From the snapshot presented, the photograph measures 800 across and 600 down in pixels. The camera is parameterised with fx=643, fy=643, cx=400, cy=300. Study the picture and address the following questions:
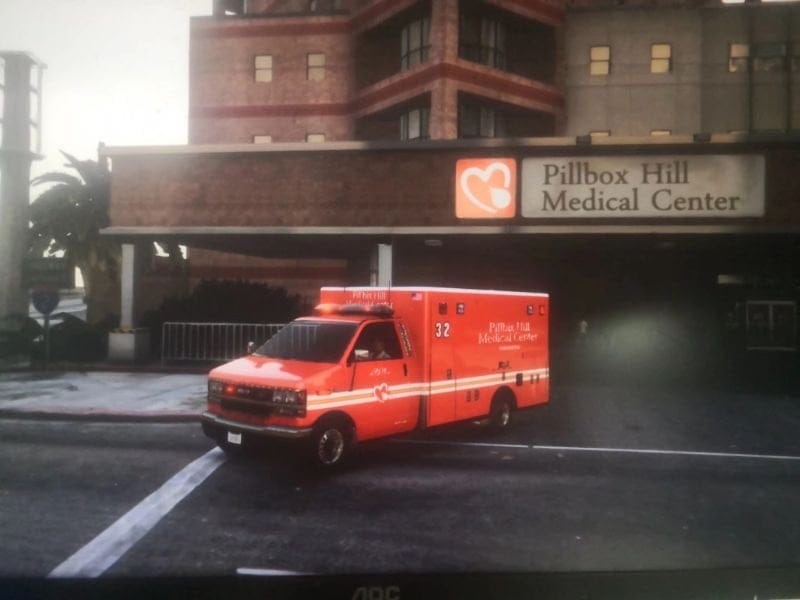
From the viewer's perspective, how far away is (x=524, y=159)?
16.6 m

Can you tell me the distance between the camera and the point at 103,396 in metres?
13.6

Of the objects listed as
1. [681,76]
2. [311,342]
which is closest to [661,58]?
[681,76]

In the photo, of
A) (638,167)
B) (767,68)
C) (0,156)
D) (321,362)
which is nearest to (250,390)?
(321,362)

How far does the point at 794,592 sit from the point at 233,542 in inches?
172

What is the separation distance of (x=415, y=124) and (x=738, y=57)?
1453 centimetres

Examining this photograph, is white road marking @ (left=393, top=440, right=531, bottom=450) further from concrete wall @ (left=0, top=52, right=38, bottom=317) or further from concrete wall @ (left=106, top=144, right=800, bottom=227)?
concrete wall @ (left=106, top=144, right=800, bottom=227)

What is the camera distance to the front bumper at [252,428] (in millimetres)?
8031

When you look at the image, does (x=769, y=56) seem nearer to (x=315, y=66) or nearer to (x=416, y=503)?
(x=315, y=66)

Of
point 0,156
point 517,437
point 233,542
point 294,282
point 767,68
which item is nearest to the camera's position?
point 233,542

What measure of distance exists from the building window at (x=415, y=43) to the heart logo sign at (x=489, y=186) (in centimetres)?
1093

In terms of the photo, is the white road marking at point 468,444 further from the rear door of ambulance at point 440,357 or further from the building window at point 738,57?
the building window at point 738,57

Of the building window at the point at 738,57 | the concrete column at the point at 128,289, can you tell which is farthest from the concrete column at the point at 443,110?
the building window at the point at 738,57

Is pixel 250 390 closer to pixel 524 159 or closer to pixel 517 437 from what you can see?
pixel 517 437

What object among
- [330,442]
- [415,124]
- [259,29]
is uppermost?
[259,29]
